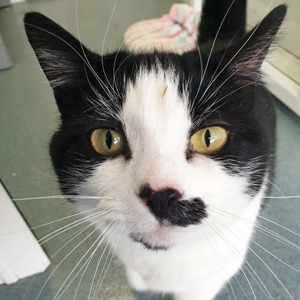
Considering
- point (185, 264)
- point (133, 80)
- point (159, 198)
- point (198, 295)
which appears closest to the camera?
point (159, 198)

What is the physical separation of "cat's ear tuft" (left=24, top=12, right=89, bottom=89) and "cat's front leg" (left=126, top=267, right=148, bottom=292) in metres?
0.52

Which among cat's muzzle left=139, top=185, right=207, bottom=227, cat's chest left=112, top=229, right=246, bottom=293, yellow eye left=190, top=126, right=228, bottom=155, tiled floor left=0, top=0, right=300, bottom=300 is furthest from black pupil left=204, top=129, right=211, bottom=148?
tiled floor left=0, top=0, right=300, bottom=300

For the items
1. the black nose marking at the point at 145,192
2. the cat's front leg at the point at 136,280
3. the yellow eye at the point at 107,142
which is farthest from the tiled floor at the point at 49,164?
the black nose marking at the point at 145,192

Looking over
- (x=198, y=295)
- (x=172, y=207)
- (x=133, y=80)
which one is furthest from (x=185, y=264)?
(x=133, y=80)

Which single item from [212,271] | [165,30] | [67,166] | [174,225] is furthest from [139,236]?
[165,30]

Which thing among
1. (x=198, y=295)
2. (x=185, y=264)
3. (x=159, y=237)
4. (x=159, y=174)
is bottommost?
(x=198, y=295)

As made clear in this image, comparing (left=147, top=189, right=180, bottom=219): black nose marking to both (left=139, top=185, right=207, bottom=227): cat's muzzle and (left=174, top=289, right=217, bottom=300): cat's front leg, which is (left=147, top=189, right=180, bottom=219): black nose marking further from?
(left=174, top=289, right=217, bottom=300): cat's front leg

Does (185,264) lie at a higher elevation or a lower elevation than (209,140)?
lower

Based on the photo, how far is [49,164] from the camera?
2.50 ft


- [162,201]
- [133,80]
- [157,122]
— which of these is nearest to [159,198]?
[162,201]

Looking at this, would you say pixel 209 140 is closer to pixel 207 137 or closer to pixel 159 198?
pixel 207 137

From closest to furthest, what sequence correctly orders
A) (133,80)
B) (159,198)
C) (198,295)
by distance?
1. (159,198)
2. (133,80)
3. (198,295)

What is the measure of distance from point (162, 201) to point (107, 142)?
0.16 metres

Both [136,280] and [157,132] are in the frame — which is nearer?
[157,132]
